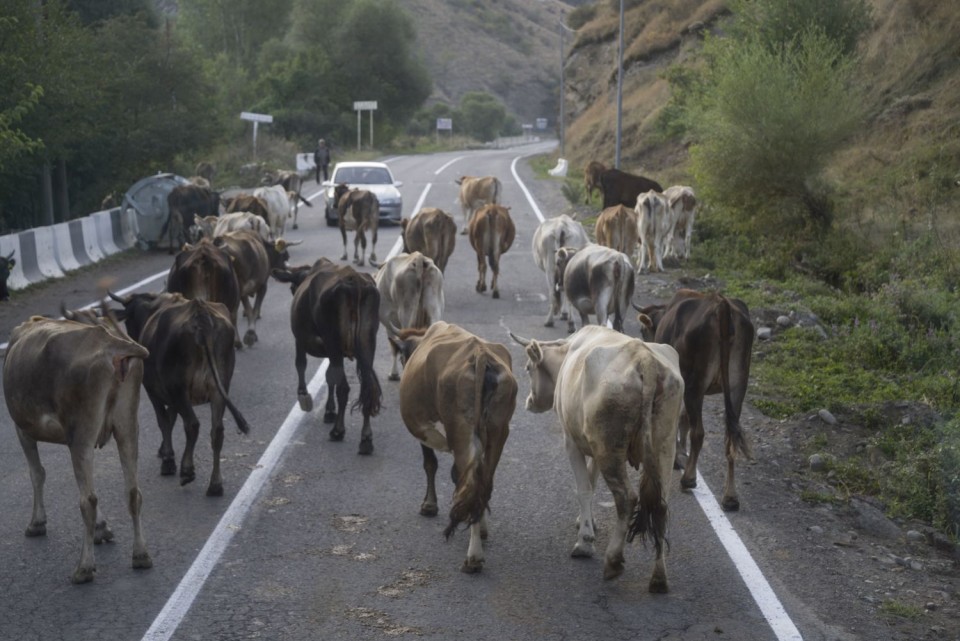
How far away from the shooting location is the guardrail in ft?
66.9

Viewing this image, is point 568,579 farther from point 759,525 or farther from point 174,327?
point 174,327

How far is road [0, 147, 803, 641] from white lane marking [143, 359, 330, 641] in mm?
16

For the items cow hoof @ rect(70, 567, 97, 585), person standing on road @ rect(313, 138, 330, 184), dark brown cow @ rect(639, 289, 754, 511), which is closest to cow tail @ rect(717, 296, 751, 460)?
dark brown cow @ rect(639, 289, 754, 511)

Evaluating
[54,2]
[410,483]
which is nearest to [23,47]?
[54,2]

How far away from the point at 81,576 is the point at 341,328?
156 inches

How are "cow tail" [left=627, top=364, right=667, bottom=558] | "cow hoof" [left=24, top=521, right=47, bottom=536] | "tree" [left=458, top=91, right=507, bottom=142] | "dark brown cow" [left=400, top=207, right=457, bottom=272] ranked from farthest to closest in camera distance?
1. "tree" [left=458, top=91, right=507, bottom=142]
2. "dark brown cow" [left=400, top=207, right=457, bottom=272]
3. "cow hoof" [left=24, top=521, right=47, bottom=536]
4. "cow tail" [left=627, top=364, right=667, bottom=558]

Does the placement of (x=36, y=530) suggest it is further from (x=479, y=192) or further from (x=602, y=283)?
(x=479, y=192)

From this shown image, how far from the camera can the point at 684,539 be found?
8266 millimetres

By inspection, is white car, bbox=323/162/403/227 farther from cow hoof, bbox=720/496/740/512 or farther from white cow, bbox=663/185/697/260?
cow hoof, bbox=720/496/740/512

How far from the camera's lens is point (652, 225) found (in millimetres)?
21844

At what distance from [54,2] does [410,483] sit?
18852mm

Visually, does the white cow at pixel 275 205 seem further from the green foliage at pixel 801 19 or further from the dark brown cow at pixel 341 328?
the green foliage at pixel 801 19

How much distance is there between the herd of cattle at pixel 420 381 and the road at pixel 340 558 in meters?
0.23

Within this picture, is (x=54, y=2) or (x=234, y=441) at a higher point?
(x=54, y=2)
